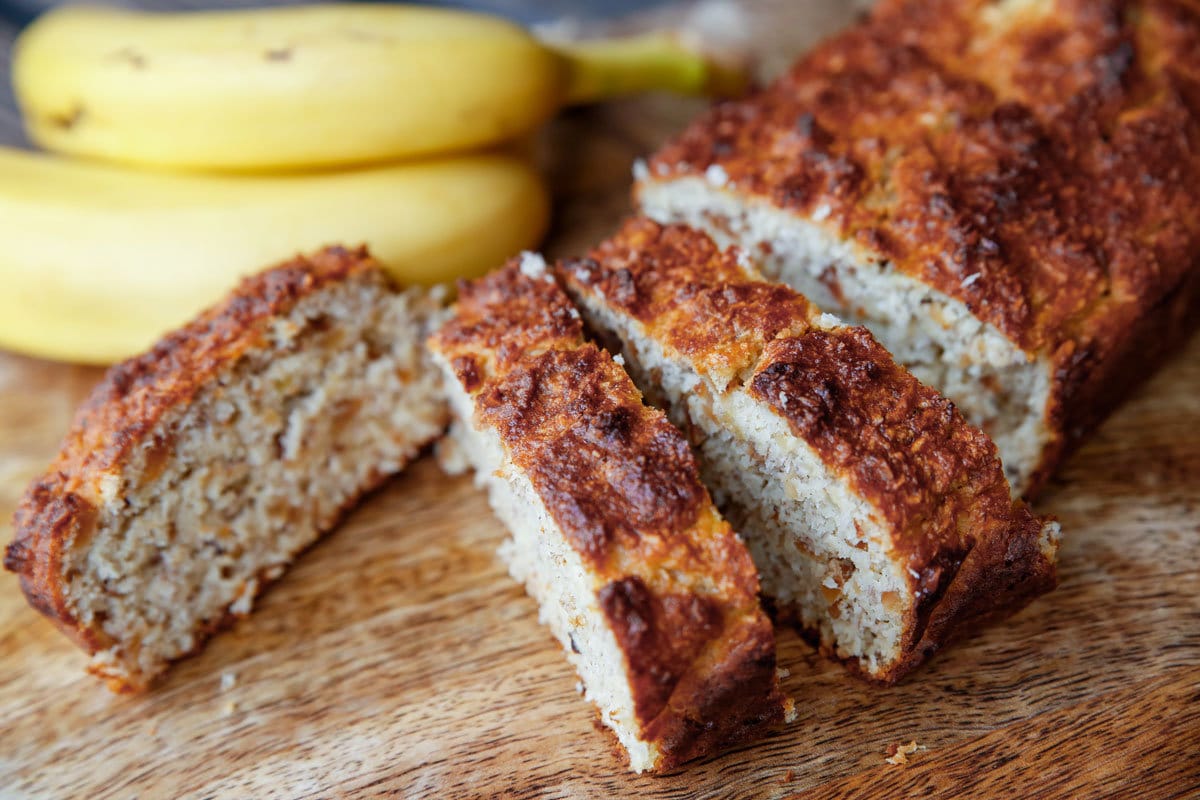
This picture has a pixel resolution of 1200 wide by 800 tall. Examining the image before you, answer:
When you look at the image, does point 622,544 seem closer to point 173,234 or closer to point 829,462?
point 829,462

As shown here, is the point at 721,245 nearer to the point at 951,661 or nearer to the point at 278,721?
the point at 951,661

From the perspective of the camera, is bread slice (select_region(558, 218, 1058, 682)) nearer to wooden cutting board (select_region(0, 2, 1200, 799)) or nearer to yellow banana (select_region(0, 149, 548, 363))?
wooden cutting board (select_region(0, 2, 1200, 799))

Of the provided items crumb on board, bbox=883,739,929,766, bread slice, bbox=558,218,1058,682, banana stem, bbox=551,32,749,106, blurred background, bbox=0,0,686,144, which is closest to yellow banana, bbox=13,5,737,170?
banana stem, bbox=551,32,749,106

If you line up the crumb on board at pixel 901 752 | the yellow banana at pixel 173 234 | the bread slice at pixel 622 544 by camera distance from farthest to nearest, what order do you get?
the yellow banana at pixel 173 234, the crumb on board at pixel 901 752, the bread slice at pixel 622 544

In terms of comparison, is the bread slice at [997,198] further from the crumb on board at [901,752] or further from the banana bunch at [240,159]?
the crumb on board at [901,752]

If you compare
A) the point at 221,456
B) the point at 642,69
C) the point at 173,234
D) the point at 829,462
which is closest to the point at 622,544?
the point at 829,462

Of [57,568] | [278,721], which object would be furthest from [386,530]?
[57,568]

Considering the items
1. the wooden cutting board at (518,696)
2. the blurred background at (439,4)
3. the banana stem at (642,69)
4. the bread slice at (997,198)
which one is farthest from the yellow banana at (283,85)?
the wooden cutting board at (518,696)
